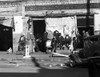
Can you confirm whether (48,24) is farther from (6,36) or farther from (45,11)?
(6,36)

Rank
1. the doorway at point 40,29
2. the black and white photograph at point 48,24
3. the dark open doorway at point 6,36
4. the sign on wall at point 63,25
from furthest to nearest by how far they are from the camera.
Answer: the dark open doorway at point 6,36 < the doorway at point 40,29 < the sign on wall at point 63,25 < the black and white photograph at point 48,24

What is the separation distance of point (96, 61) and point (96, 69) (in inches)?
6.7

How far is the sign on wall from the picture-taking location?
2164cm

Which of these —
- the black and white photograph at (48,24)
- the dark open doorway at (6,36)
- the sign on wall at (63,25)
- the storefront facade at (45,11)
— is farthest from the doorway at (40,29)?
the dark open doorway at (6,36)

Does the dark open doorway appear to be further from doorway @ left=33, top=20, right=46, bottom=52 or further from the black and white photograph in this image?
doorway @ left=33, top=20, right=46, bottom=52

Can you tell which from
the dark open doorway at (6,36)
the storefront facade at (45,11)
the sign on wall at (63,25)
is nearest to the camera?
the storefront facade at (45,11)

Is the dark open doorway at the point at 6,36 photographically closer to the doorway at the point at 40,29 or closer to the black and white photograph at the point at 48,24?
the black and white photograph at the point at 48,24

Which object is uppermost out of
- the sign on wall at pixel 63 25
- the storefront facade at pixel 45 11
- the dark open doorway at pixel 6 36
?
the storefront facade at pixel 45 11

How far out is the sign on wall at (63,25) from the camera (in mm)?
21641

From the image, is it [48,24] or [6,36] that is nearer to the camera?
[48,24]

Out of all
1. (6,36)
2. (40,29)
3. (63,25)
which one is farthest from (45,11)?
(6,36)

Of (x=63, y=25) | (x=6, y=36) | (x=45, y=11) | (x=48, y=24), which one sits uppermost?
(x=45, y=11)

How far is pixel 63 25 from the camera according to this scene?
854 inches

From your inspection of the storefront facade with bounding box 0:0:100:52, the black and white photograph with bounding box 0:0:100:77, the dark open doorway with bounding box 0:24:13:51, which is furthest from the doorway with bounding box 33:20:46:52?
the dark open doorway with bounding box 0:24:13:51
